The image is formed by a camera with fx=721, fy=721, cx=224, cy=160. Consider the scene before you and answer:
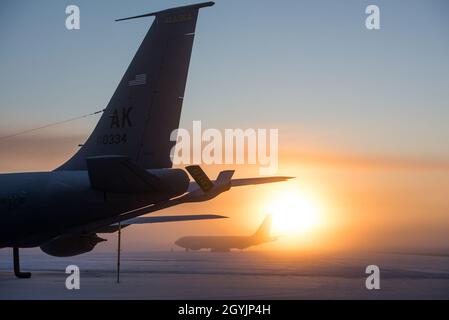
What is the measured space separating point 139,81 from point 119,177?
4.60m

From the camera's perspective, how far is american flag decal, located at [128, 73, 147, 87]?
29453mm

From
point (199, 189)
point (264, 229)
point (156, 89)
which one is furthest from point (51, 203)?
point (264, 229)

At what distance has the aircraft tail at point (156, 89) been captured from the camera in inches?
1136

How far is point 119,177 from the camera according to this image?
27.2 m

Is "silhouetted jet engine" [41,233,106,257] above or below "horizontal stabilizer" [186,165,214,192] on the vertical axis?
below

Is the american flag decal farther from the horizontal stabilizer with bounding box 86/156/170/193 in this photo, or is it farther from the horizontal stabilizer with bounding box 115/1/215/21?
the horizontal stabilizer with bounding box 86/156/170/193

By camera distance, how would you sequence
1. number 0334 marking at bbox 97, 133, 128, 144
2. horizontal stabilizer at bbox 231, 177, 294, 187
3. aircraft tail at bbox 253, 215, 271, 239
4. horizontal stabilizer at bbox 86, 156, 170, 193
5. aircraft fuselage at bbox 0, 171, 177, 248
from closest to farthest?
horizontal stabilizer at bbox 86, 156, 170, 193 → aircraft fuselage at bbox 0, 171, 177, 248 → number 0334 marking at bbox 97, 133, 128, 144 → horizontal stabilizer at bbox 231, 177, 294, 187 → aircraft tail at bbox 253, 215, 271, 239

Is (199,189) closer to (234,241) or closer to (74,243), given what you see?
(74,243)

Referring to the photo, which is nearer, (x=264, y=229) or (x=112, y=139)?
(x=112, y=139)

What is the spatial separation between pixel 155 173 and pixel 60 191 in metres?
4.71

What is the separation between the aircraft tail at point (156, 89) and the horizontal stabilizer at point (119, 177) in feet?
5.00

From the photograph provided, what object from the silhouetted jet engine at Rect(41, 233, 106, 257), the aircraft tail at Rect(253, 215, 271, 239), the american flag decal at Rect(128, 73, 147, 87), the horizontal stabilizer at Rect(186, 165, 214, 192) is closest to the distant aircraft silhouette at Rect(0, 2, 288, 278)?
the american flag decal at Rect(128, 73, 147, 87)

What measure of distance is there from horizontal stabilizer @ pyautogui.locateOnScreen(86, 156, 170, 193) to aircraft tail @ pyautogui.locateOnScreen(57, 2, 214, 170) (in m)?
1.53
